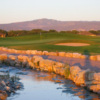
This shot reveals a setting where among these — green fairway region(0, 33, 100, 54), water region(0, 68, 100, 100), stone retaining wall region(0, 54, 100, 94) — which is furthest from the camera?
green fairway region(0, 33, 100, 54)

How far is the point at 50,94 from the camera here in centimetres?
1089

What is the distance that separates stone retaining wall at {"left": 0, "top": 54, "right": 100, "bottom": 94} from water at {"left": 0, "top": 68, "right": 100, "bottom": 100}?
0.86ft

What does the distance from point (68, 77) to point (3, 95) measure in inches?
170

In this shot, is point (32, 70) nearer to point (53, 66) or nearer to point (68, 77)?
point (53, 66)

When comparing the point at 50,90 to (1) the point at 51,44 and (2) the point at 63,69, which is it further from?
(1) the point at 51,44

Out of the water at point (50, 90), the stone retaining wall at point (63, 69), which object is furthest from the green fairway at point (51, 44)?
the water at point (50, 90)

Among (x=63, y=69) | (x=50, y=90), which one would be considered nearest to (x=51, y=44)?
(x=63, y=69)

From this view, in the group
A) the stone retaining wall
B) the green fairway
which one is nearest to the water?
the stone retaining wall

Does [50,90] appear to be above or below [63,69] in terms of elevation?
below

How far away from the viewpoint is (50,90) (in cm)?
1154

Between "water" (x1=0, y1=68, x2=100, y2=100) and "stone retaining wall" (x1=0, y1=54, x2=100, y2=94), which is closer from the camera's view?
"water" (x1=0, y1=68, x2=100, y2=100)

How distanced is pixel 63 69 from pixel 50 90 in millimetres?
3088

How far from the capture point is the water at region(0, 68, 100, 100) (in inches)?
410

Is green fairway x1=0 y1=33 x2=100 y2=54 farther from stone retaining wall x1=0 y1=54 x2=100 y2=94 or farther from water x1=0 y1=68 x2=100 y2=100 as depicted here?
water x1=0 y1=68 x2=100 y2=100
